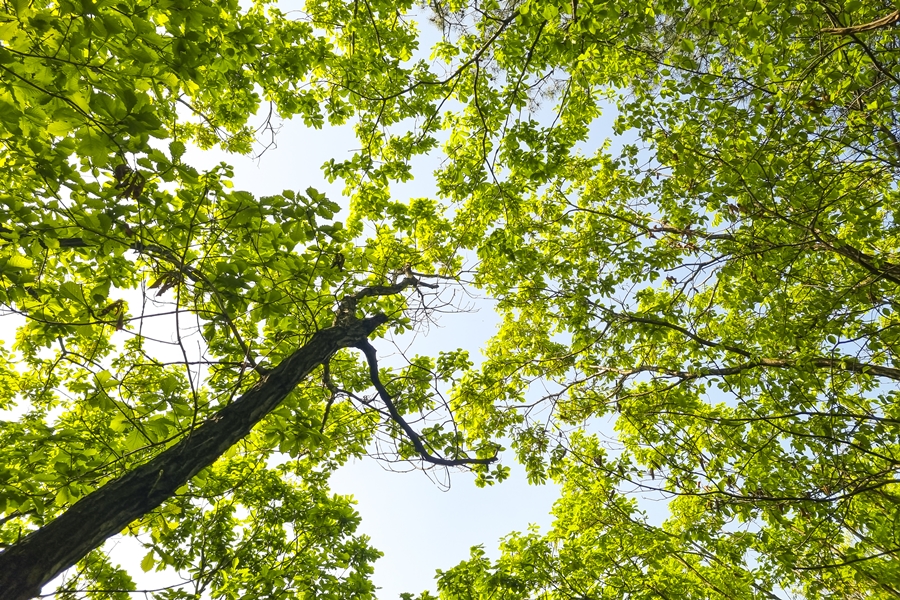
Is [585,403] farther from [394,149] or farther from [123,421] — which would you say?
[123,421]

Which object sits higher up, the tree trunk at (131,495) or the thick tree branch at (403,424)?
the thick tree branch at (403,424)

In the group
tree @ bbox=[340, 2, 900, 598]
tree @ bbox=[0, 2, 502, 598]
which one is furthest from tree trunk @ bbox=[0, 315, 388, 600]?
tree @ bbox=[340, 2, 900, 598]

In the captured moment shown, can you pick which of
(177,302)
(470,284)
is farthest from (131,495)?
(470,284)

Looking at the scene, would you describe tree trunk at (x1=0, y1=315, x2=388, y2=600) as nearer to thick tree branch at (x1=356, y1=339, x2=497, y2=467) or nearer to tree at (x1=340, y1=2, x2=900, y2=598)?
thick tree branch at (x1=356, y1=339, x2=497, y2=467)

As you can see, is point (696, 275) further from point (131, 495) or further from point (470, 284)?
point (131, 495)

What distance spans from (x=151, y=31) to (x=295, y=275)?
1536 millimetres

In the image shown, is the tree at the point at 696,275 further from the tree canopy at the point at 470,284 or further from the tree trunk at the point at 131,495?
the tree trunk at the point at 131,495

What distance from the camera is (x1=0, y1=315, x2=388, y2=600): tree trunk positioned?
7.33 feet

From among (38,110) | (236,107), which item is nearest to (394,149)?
(236,107)

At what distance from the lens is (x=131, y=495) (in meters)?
2.64

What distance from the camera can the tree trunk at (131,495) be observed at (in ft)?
7.33

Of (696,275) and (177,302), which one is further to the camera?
(696,275)

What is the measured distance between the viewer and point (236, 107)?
5078 mm

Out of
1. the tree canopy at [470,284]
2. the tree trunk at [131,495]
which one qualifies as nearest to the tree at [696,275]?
the tree canopy at [470,284]
